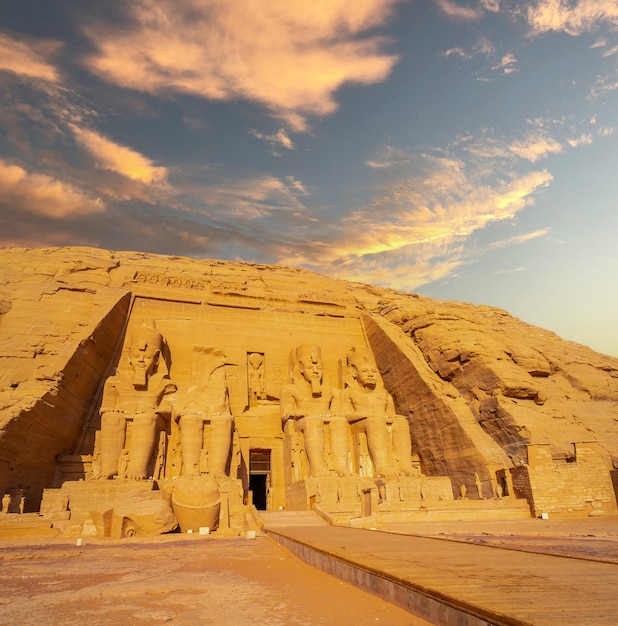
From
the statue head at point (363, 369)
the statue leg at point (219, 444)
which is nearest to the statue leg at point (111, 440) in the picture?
the statue leg at point (219, 444)

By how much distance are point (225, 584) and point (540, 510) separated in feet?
27.2

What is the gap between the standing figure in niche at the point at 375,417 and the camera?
12555mm

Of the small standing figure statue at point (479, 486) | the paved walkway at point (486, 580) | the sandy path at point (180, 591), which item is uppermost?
the small standing figure statue at point (479, 486)

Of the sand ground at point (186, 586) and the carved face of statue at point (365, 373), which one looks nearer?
the sand ground at point (186, 586)

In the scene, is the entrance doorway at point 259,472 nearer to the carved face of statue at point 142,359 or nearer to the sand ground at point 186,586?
the carved face of statue at point 142,359

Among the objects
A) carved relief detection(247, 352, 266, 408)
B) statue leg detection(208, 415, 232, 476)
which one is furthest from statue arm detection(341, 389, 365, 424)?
statue leg detection(208, 415, 232, 476)

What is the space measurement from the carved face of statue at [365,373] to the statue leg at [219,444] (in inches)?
155

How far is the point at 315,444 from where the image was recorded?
39.9ft

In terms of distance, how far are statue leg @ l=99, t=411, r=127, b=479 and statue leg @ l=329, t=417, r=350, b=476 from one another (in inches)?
A: 191

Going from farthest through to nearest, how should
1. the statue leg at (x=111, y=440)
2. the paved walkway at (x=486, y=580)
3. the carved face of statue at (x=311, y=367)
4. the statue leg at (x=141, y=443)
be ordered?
the carved face of statue at (x=311, y=367), the statue leg at (x=141, y=443), the statue leg at (x=111, y=440), the paved walkway at (x=486, y=580)

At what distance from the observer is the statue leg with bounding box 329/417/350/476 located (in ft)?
40.4

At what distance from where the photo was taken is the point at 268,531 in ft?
25.4

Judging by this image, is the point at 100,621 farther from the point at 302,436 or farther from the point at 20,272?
the point at 20,272

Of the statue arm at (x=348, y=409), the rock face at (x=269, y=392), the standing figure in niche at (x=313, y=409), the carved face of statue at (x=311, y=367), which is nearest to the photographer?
the rock face at (x=269, y=392)
